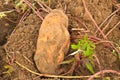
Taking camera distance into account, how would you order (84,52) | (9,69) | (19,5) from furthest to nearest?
1. (19,5)
2. (9,69)
3. (84,52)

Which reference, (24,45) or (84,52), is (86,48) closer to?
(84,52)

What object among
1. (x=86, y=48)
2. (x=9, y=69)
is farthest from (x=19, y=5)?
(x=86, y=48)

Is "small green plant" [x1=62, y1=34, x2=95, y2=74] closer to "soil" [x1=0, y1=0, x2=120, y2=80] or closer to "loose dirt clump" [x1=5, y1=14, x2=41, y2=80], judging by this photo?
"soil" [x1=0, y1=0, x2=120, y2=80]

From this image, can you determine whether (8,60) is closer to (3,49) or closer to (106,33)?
(3,49)

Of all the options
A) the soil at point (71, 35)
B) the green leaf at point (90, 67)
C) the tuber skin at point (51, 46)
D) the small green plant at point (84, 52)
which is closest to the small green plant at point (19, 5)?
the soil at point (71, 35)

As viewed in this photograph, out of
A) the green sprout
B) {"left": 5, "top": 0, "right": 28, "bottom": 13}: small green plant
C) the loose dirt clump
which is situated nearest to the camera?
Answer: the green sprout

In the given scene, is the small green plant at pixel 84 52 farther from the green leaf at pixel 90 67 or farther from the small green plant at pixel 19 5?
the small green plant at pixel 19 5

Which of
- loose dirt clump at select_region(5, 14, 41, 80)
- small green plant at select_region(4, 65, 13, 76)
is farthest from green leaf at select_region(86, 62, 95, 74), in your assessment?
small green plant at select_region(4, 65, 13, 76)

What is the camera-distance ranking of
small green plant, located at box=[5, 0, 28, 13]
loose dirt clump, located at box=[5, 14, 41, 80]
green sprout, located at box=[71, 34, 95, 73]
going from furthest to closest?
small green plant, located at box=[5, 0, 28, 13], loose dirt clump, located at box=[5, 14, 41, 80], green sprout, located at box=[71, 34, 95, 73]
